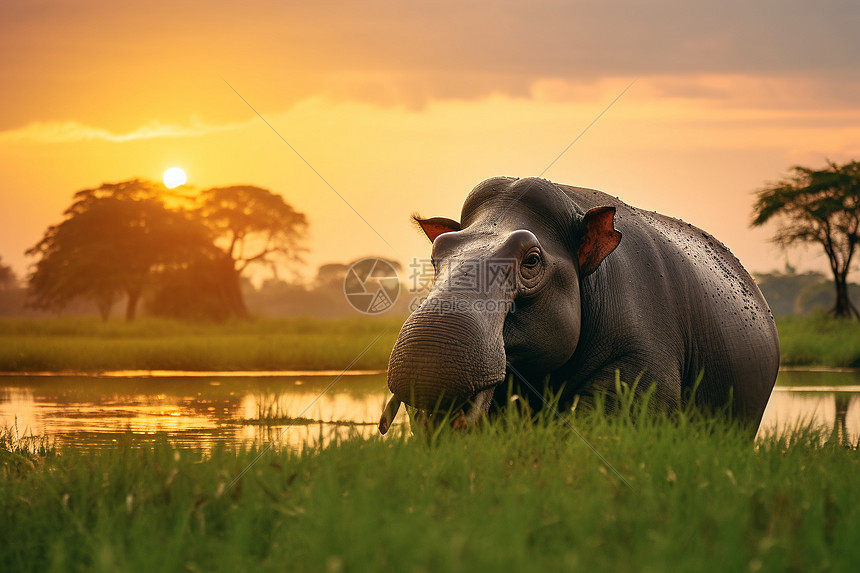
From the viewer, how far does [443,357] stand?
431 centimetres

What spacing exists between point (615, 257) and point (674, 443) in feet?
4.18

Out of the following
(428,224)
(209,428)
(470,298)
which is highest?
(428,224)

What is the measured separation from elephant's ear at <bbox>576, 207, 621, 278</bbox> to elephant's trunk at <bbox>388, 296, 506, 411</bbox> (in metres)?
1.10

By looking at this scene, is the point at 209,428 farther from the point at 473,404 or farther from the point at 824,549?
the point at 824,549

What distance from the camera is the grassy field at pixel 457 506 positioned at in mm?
3170

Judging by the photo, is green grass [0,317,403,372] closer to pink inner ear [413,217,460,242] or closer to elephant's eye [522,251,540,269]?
pink inner ear [413,217,460,242]

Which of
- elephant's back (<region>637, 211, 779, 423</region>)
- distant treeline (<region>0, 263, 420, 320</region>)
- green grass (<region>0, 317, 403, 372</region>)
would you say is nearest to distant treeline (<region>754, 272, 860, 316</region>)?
distant treeline (<region>0, 263, 420, 320</region>)

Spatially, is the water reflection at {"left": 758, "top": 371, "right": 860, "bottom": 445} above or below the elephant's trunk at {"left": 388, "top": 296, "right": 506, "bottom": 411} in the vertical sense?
below

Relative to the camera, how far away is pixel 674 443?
15.9 ft

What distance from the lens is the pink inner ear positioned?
5.82 m

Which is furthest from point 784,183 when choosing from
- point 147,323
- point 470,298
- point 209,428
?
point 470,298

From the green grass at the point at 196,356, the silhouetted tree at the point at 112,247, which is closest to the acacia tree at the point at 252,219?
the silhouetted tree at the point at 112,247

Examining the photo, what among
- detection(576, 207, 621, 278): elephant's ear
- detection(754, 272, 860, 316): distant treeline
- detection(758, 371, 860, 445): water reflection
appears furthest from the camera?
detection(754, 272, 860, 316): distant treeline

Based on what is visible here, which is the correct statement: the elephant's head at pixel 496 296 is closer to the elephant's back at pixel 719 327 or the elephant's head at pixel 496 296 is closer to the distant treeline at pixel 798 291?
the elephant's back at pixel 719 327
